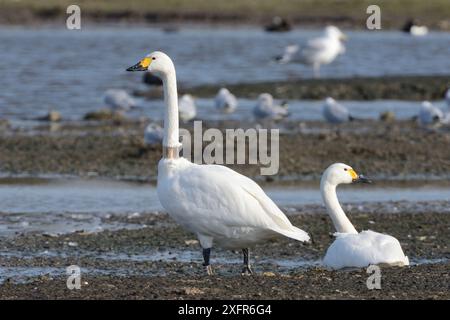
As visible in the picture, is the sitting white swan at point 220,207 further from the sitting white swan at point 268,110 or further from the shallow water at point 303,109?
the shallow water at point 303,109

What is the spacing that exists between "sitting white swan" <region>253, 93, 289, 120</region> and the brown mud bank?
5.82 meters

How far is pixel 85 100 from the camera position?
27.2 m

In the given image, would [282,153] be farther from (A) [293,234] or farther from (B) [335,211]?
(A) [293,234]

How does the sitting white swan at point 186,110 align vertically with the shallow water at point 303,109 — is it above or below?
above

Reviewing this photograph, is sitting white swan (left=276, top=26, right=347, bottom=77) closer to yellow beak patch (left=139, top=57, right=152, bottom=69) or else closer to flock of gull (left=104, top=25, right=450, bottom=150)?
flock of gull (left=104, top=25, right=450, bottom=150)

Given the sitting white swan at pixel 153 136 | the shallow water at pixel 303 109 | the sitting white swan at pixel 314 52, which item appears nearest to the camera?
the sitting white swan at pixel 153 136

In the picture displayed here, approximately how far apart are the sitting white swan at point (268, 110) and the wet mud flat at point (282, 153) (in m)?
1.07

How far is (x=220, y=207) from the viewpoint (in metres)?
9.43

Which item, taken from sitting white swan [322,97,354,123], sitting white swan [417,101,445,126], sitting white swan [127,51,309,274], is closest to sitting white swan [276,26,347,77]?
sitting white swan [322,97,354,123]

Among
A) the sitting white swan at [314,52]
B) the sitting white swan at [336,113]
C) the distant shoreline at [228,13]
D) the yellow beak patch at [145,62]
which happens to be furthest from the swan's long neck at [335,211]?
the distant shoreline at [228,13]

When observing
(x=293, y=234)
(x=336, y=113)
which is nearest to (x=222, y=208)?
(x=293, y=234)

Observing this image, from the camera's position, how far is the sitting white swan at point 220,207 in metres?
9.39

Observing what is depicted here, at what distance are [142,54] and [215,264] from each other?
104 feet
